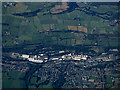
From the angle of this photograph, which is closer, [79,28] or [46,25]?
[79,28]

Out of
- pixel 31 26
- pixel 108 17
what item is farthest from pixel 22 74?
pixel 108 17

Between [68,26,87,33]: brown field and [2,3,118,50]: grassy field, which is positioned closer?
[2,3,118,50]: grassy field

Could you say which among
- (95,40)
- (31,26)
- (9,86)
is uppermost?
(31,26)

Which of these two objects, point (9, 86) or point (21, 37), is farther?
point (21, 37)

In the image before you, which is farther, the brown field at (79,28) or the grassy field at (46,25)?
the brown field at (79,28)

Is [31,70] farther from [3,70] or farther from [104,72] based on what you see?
[104,72]

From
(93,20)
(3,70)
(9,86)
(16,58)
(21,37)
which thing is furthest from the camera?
(93,20)

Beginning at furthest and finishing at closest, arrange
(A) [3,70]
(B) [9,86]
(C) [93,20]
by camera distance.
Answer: (C) [93,20]
(A) [3,70]
(B) [9,86]

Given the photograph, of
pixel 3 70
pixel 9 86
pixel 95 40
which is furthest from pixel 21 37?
pixel 95 40

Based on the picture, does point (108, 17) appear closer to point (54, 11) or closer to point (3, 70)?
point (54, 11)

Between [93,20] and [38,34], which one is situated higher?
[93,20]

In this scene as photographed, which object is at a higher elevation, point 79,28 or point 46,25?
point 46,25
